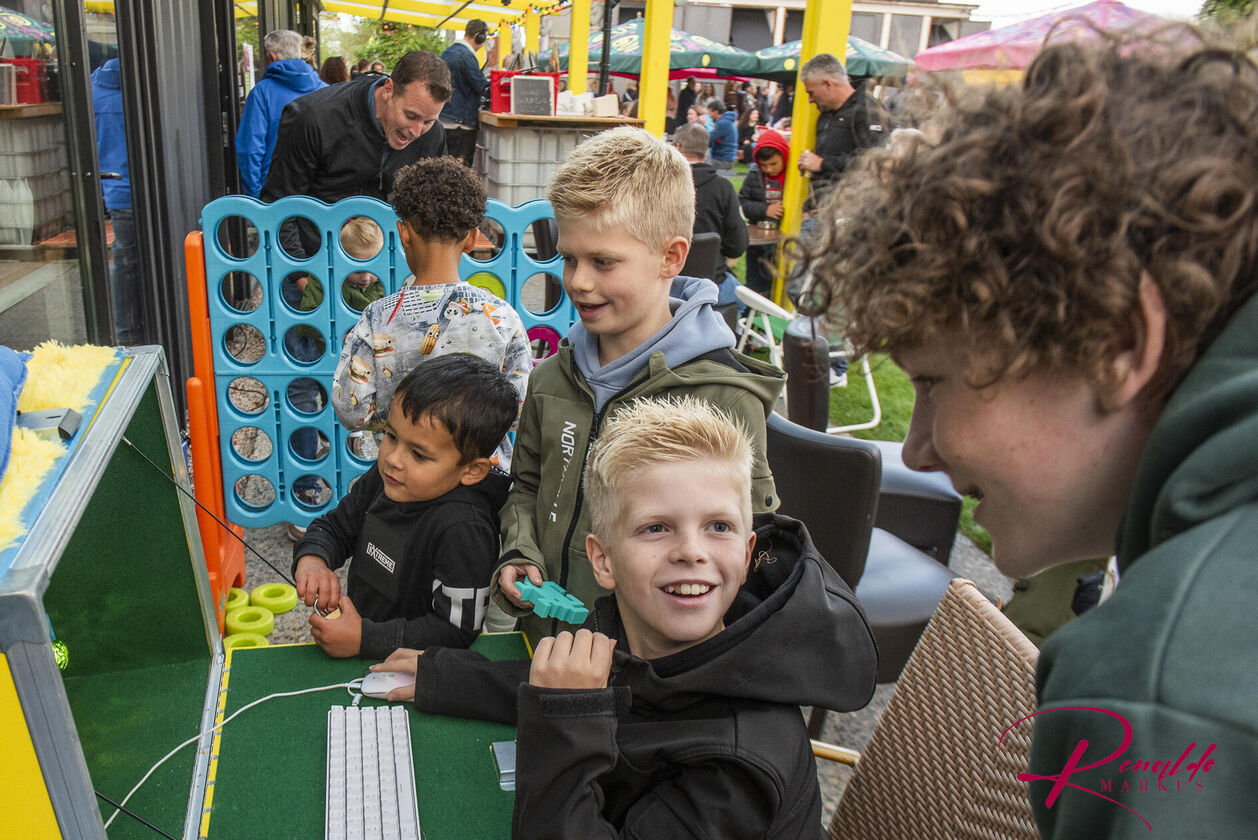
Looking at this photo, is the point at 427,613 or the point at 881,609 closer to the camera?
the point at 427,613

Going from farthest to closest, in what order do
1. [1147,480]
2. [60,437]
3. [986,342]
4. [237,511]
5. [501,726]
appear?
[237,511] < [501,726] < [60,437] < [986,342] < [1147,480]

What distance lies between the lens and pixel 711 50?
72.5ft

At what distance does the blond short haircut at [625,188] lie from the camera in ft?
7.38

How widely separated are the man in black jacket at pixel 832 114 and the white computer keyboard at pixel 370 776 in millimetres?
6381

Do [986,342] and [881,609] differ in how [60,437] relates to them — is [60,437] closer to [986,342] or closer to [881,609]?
[986,342]

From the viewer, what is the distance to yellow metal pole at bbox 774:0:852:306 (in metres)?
8.07

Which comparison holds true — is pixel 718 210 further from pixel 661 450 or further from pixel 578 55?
pixel 578 55

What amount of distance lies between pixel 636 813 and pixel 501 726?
355mm

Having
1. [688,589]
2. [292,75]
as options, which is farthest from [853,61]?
[688,589]

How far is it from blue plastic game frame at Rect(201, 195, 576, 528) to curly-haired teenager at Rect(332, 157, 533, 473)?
1.73 feet

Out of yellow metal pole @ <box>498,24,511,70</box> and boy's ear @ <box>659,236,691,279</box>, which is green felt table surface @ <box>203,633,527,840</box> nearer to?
boy's ear @ <box>659,236,691,279</box>

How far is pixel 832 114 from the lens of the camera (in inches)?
295

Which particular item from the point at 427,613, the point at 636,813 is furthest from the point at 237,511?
the point at 636,813

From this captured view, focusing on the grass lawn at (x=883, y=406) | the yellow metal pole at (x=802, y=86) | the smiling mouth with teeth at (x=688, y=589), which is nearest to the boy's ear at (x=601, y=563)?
the smiling mouth with teeth at (x=688, y=589)
